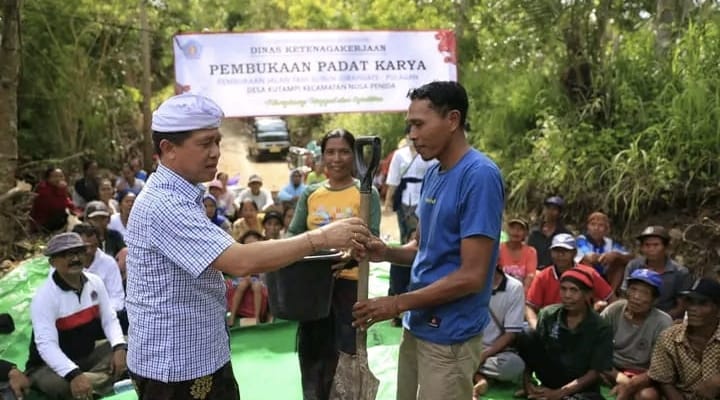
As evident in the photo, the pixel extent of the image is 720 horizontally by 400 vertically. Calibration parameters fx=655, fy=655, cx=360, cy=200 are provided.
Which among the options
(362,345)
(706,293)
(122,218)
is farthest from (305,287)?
(122,218)

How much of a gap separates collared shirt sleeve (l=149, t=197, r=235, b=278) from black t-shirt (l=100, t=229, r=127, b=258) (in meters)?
4.30

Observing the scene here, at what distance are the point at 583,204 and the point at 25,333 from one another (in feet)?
17.7

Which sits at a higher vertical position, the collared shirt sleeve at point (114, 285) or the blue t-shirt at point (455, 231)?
the blue t-shirt at point (455, 231)

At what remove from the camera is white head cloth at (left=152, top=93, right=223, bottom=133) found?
5.77 feet

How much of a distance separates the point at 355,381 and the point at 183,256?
949mm

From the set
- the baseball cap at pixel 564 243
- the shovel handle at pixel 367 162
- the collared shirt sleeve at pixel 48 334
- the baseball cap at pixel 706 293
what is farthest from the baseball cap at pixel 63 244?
the baseball cap at pixel 706 293

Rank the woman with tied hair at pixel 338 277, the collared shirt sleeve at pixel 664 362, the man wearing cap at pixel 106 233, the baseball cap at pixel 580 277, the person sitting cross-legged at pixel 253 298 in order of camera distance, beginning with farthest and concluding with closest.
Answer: the man wearing cap at pixel 106 233
the person sitting cross-legged at pixel 253 298
the baseball cap at pixel 580 277
the collared shirt sleeve at pixel 664 362
the woman with tied hair at pixel 338 277

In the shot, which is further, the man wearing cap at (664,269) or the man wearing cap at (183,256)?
the man wearing cap at (664,269)

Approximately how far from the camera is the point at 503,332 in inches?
161

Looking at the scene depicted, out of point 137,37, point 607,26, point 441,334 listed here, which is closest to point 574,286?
point 441,334

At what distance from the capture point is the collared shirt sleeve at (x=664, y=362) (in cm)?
351

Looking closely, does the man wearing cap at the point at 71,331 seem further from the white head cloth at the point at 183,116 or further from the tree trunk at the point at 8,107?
the tree trunk at the point at 8,107

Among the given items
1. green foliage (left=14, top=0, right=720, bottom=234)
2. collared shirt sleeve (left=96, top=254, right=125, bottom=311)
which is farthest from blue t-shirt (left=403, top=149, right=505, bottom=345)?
green foliage (left=14, top=0, right=720, bottom=234)

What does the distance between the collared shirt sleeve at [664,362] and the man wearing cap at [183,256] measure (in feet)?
7.86
